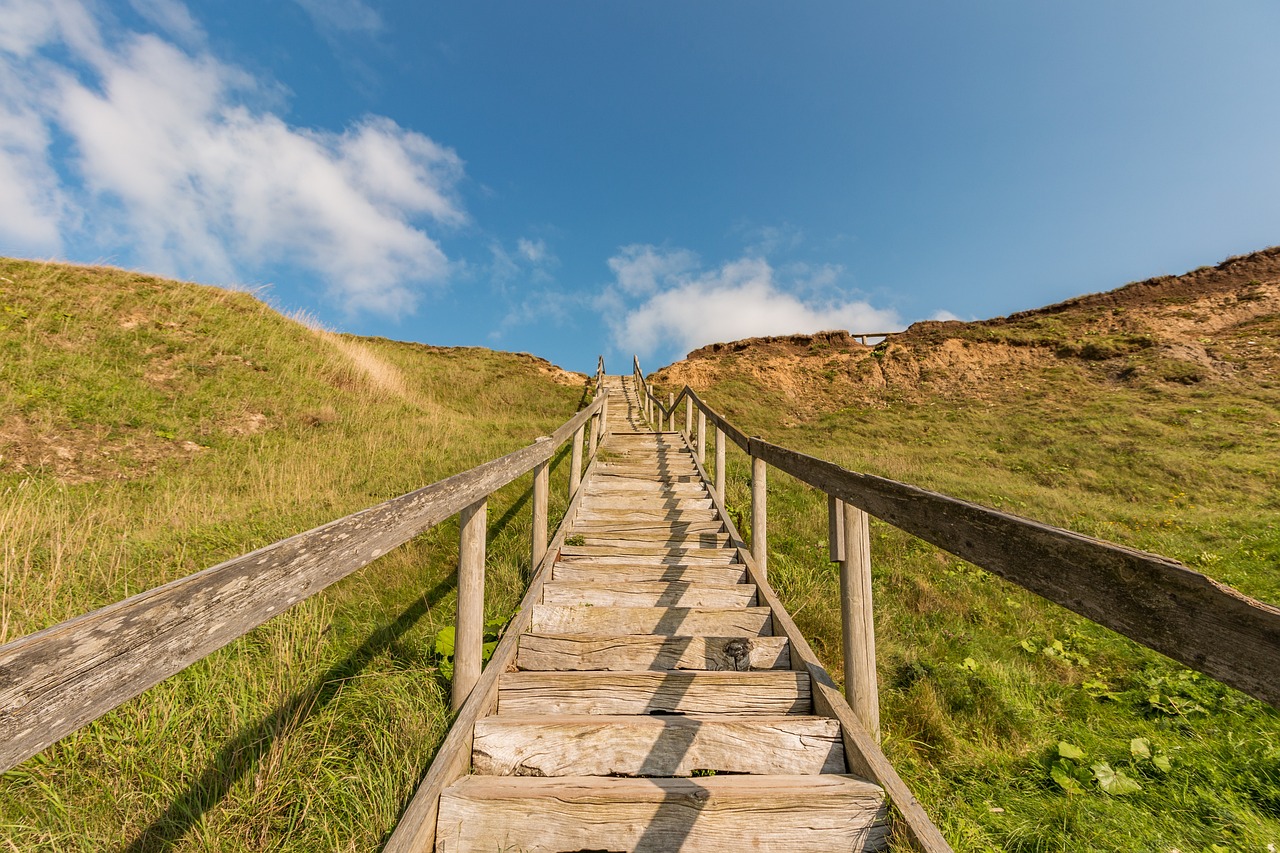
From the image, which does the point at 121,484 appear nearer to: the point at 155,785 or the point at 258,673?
the point at 258,673

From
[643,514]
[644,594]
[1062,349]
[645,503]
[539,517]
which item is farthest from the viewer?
[1062,349]

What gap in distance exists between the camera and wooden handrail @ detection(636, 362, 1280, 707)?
92 centimetres

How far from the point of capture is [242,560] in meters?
1.16

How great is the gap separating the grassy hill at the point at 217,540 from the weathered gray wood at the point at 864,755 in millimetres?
1901

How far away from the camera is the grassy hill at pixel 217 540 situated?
6.45 feet

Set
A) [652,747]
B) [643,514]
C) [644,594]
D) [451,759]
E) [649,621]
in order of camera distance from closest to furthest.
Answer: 1. [451,759]
2. [652,747]
3. [649,621]
4. [644,594]
5. [643,514]

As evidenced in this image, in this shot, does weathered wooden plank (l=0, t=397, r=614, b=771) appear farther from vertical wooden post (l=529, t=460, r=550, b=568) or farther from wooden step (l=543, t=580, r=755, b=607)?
vertical wooden post (l=529, t=460, r=550, b=568)

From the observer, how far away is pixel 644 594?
3.75 meters

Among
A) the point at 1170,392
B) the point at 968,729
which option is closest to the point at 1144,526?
the point at 968,729

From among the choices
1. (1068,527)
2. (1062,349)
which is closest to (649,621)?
(1068,527)

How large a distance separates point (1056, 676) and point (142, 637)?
5268 millimetres

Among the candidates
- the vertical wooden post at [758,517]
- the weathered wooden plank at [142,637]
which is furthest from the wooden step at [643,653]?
the weathered wooden plank at [142,637]

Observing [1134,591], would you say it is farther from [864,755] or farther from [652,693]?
[652,693]

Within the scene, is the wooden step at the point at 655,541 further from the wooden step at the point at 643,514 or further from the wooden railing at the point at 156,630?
the wooden railing at the point at 156,630
